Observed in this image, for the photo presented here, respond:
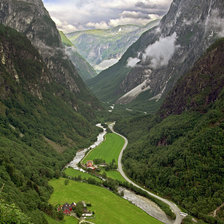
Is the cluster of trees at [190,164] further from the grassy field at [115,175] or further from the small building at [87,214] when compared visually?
the small building at [87,214]

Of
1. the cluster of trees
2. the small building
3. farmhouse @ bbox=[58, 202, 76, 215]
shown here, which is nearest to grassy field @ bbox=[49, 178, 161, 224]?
the small building

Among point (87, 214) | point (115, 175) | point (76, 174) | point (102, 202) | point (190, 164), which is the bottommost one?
point (76, 174)

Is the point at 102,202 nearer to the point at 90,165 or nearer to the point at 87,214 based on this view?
the point at 87,214

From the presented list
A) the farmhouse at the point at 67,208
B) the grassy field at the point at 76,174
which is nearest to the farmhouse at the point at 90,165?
the grassy field at the point at 76,174

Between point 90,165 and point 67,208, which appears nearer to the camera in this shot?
point 67,208

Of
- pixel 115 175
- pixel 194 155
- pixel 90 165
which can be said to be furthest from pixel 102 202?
pixel 90 165

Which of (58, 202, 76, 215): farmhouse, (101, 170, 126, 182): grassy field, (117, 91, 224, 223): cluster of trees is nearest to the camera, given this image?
(58, 202, 76, 215): farmhouse

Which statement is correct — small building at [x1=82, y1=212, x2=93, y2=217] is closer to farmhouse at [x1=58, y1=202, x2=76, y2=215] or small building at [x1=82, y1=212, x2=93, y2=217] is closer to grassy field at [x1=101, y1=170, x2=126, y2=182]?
farmhouse at [x1=58, y1=202, x2=76, y2=215]
